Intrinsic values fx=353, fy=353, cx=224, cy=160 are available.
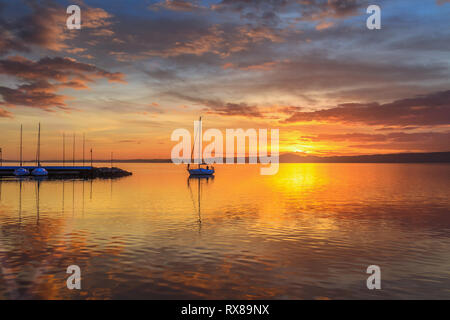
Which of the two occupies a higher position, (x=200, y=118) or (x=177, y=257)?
(x=200, y=118)

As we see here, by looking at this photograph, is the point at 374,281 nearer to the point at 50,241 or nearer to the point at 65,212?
the point at 50,241

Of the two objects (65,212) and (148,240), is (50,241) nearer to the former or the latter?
(148,240)

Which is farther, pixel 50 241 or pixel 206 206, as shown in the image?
pixel 206 206

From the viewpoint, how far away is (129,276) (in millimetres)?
18172

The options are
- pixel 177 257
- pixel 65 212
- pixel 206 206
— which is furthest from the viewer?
pixel 206 206

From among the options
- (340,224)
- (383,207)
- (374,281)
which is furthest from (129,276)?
(383,207)

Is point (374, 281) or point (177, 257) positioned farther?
point (177, 257)

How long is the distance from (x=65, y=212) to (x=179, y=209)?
13746 millimetres

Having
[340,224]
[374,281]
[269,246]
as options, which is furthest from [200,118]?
[374,281]

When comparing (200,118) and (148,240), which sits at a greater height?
(200,118)

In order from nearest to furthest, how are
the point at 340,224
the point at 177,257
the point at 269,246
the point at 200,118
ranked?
1. the point at 177,257
2. the point at 269,246
3. the point at 340,224
4. the point at 200,118
